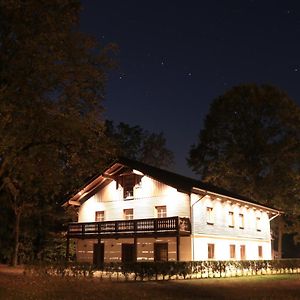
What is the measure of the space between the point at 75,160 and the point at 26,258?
25.1 metres

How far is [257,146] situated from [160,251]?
22760 mm

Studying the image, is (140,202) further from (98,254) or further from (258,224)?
(258,224)

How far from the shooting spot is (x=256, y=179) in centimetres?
5381

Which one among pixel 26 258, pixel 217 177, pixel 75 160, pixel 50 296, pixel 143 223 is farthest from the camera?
pixel 217 177

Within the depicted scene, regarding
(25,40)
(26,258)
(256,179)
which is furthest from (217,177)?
(25,40)

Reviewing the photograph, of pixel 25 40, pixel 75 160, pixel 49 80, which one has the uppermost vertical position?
pixel 25 40

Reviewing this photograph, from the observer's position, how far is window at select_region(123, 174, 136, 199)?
37750 mm

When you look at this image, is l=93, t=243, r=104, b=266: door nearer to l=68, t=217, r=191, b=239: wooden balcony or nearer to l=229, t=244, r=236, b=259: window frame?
l=68, t=217, r=191, b=239: wooden balcony

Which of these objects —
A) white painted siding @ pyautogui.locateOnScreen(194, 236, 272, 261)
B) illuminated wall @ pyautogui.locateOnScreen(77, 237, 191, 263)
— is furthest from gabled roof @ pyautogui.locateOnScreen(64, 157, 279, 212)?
illuminated wall @ pyautogui.locateOnScreen(77, 237, 191, 263)

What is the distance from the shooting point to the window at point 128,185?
3775 centimetres

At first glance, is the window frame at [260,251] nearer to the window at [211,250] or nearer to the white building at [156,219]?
the white building at [156,219]

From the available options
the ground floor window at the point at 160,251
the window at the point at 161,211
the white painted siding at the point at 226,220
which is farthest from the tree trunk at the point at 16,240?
the white painted siding at the point at 226,220

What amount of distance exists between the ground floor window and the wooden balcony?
97.7 inches

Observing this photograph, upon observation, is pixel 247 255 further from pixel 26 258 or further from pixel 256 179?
pixel 26 258
